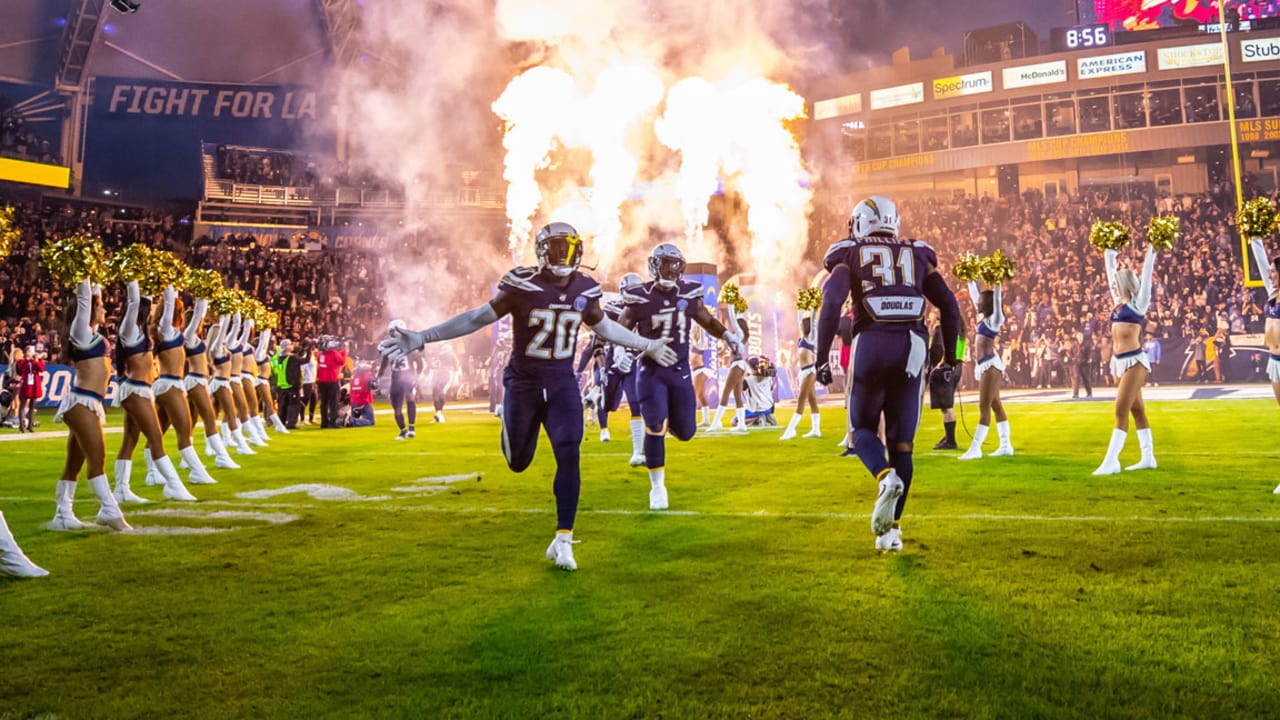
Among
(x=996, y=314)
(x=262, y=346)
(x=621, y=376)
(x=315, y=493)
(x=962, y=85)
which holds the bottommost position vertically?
(x=315, y=493)

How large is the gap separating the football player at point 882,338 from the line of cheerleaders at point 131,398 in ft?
18.5

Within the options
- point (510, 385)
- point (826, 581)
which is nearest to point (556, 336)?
point (510, 385)

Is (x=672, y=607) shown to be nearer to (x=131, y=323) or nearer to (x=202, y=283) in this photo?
→ (x=131, y=323)

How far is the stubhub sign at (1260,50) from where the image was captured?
45.6m

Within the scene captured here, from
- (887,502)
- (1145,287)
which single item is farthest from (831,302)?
(1145,287)

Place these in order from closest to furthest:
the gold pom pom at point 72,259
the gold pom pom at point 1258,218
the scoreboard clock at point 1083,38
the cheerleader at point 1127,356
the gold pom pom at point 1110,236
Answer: the gold pom pom at point 72,259, the gold pom pom at point 1258,218, the cheerleader at point 1127,356, the gold pom pom at point 1110,236, the scoreboard clock at point 1083,38

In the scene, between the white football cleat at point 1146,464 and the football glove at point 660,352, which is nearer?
the football glove at point 660,352

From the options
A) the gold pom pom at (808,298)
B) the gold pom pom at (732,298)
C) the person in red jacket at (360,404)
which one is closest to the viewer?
the gold pom pom at (732,298)

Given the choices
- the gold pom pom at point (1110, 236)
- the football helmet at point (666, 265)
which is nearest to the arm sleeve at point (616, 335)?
the football helmet at point (666, 265)

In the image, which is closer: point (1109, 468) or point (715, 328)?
point (715, 328)

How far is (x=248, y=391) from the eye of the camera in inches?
639

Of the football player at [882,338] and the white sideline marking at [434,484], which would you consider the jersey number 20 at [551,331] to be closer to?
the football player at [882,338]

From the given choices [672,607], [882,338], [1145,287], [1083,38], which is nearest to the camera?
[672,607]

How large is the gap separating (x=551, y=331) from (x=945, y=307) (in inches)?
118
